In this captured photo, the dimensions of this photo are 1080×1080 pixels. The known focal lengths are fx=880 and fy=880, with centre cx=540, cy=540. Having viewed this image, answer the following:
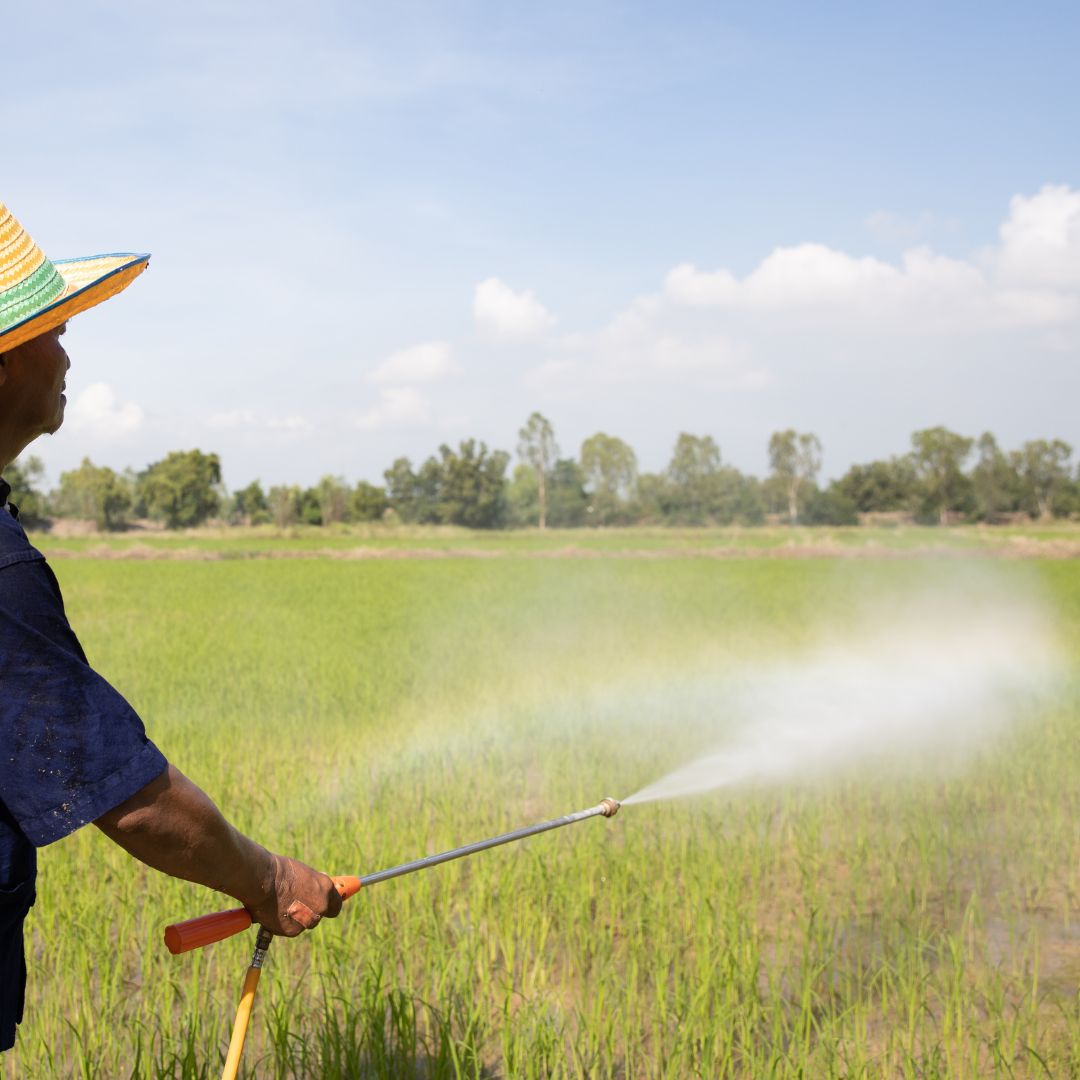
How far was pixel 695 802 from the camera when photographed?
4.22 m

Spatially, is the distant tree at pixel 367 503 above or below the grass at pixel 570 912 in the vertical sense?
above

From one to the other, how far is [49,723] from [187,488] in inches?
2296

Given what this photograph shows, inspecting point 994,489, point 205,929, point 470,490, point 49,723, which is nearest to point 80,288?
point 49,723

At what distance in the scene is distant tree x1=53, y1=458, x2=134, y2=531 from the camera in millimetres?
58781

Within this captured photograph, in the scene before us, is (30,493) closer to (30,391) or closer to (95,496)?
(95,496)

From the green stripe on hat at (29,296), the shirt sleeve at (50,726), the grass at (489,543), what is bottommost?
the grass at (489,543)

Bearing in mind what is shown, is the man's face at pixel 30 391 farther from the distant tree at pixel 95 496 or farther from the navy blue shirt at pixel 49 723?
the distant tree at pixel 95 496

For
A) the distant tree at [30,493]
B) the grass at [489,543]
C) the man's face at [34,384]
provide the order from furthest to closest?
the distant tree at [30,493] < the grass at [489,543] < the man's face at [34,384]

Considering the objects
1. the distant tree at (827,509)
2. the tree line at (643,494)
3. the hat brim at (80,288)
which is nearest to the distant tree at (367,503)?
the tree line at (643,494)

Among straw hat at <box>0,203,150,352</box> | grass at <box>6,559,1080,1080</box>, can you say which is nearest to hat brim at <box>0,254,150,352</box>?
straw hat at <box>0,203,150,352</box>

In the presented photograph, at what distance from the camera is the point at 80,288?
1.18 meters

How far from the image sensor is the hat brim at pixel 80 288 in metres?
1.11

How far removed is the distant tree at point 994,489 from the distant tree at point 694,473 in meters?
16.4

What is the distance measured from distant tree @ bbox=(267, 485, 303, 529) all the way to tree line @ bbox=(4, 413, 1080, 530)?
9cm
